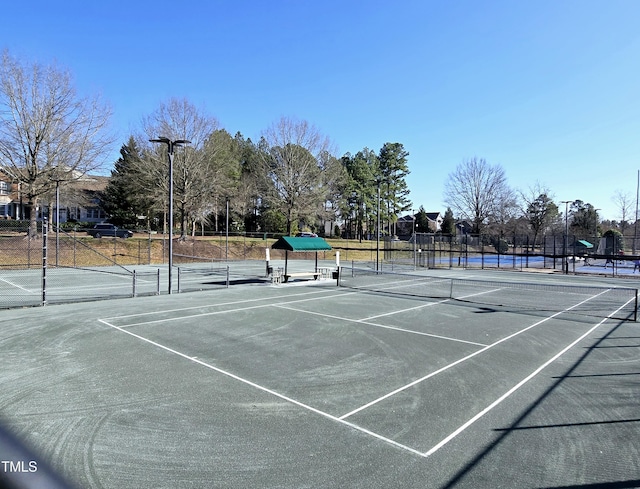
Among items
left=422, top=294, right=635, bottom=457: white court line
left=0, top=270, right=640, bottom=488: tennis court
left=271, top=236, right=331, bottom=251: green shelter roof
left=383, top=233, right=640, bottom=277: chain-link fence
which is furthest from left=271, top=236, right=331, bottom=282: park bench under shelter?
left=422, top=294, right=635, bottom=457: white court line

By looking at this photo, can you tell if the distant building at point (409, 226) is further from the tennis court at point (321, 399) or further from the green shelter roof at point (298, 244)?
the tennis court at point (321, 399)

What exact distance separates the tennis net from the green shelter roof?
262cm

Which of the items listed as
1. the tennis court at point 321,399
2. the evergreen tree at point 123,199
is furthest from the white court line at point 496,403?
the evergreen tree at point 123,199

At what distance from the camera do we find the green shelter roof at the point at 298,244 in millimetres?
23814

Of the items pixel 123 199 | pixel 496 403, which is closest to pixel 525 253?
pixel 496 403

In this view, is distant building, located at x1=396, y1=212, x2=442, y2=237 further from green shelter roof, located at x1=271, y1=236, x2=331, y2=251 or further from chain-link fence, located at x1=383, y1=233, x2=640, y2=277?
green shelter roof, located at x1=271, y1=236, x2=331, y2=251

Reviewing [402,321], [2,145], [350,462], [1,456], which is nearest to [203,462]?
[350,462]

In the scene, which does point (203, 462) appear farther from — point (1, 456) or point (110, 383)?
point (1, 456)

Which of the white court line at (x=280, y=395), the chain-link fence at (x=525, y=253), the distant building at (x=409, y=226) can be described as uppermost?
the distant building at (x=409, y=226)

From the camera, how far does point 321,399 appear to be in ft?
22.3

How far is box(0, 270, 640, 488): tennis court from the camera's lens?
472 cm

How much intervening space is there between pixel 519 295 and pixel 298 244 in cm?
1193

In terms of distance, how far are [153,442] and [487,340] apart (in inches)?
343

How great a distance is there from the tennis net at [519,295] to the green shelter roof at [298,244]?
103 inches
